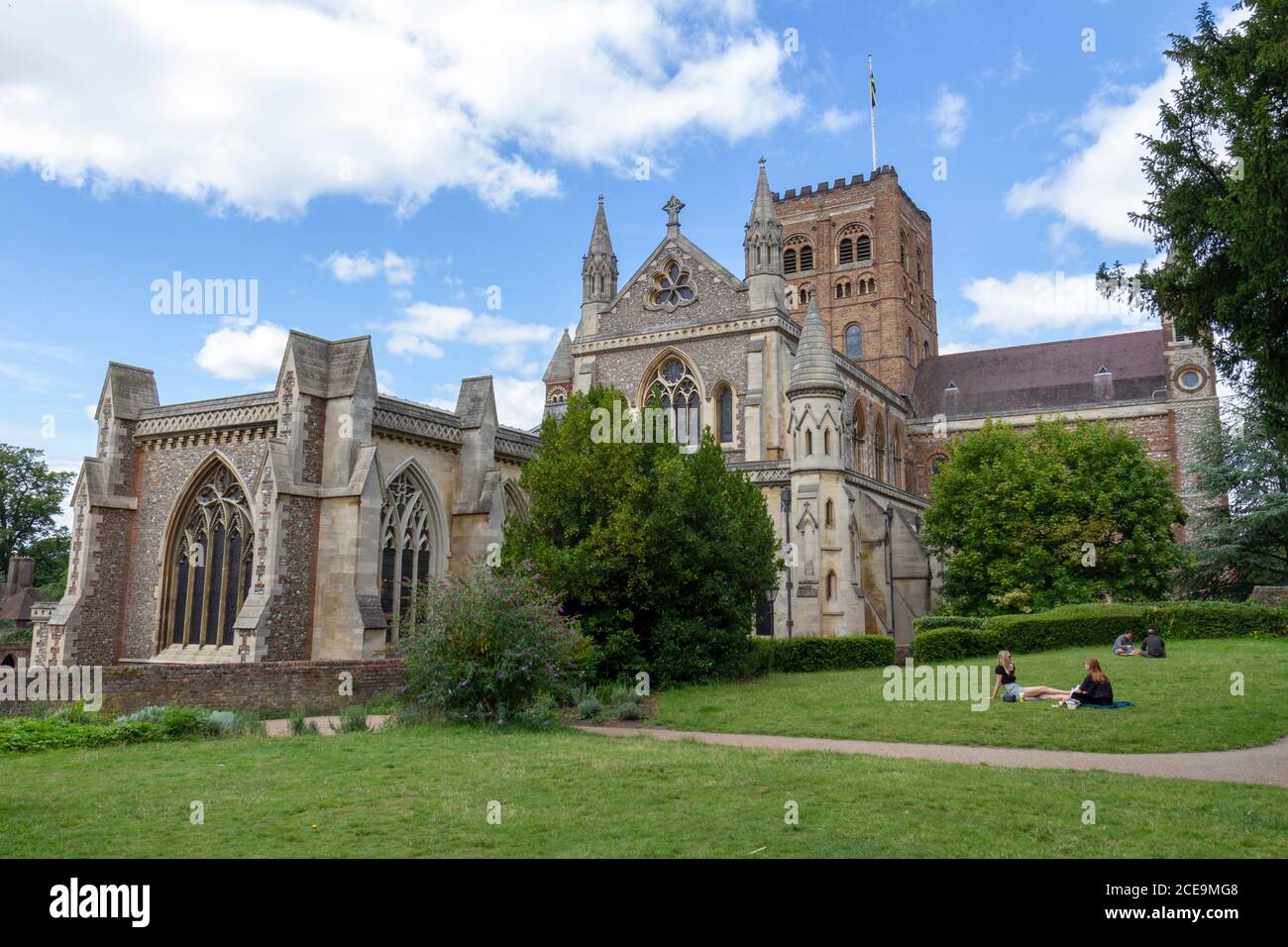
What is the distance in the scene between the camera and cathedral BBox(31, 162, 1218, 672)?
70.7 ft

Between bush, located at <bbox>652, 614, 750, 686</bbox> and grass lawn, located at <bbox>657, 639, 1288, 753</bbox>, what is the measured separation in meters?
0.67

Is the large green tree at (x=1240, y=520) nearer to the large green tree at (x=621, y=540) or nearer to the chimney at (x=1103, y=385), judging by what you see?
the chimney at (x=1103, y=385)

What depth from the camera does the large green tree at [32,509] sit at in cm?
5294

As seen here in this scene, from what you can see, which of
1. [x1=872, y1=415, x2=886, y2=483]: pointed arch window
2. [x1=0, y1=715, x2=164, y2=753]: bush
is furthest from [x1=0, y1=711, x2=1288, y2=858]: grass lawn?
[x1=872, y1=415, x2=886, y2=483]: pointed arch window

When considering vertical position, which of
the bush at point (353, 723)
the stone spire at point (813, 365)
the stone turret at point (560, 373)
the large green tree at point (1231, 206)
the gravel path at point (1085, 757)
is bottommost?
the gravel path at point (1085, 757)

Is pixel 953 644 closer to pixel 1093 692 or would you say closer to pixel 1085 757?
pixel 1093 692

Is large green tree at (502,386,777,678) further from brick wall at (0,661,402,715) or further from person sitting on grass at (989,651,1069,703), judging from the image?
person sitting on grass at (989,651,1069,703)

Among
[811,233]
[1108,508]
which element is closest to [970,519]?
[1108,508]

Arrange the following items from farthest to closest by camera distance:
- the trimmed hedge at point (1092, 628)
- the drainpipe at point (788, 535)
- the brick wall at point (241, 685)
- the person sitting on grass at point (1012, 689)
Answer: the drainpipe at point (788, 535) → the trimmed hedge at point (1092, 628) → the person sitting on grass at point (1012, 689) → the brick wall at point (241, 685)

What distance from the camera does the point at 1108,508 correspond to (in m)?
31.2

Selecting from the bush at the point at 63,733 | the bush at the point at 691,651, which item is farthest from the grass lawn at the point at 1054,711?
the bush at the point at 63,733

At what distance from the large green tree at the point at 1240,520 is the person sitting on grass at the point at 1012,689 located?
1938cm
